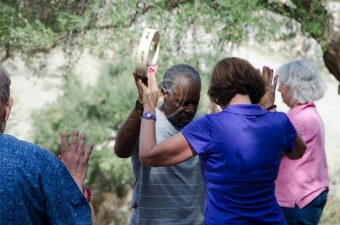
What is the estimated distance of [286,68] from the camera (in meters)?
3.73

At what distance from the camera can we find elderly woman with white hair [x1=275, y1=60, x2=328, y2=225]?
12.0 feet

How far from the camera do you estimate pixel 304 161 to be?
3.64 meters

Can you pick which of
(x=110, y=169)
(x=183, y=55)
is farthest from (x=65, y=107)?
(x=183, y=55)

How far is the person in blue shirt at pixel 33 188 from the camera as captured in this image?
1.66m

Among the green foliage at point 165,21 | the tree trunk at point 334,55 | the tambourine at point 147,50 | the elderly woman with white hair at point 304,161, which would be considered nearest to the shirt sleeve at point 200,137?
the tambourine at point 147,50

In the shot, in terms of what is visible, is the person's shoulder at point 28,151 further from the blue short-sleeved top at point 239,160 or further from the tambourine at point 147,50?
the tambourine at point 147,50

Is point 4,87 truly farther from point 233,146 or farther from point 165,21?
point 165,21

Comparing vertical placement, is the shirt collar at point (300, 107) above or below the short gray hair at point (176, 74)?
below

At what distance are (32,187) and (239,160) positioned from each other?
3.47 ft

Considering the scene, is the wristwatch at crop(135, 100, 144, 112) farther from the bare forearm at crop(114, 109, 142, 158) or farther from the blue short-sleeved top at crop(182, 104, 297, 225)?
the blue short-sleeved top at crop(182, 104, 297, 225)

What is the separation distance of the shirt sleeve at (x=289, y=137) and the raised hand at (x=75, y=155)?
0.98m

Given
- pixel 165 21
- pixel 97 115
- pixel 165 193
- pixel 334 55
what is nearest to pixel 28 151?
pixel 165 193

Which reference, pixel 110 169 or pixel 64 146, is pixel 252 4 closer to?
pixel 64 146

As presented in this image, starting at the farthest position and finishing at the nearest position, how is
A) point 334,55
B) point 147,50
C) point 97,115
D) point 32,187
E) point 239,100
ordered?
point 97,115 → point 334,55 → point 147,50 → point 239,100 → point 32,187
